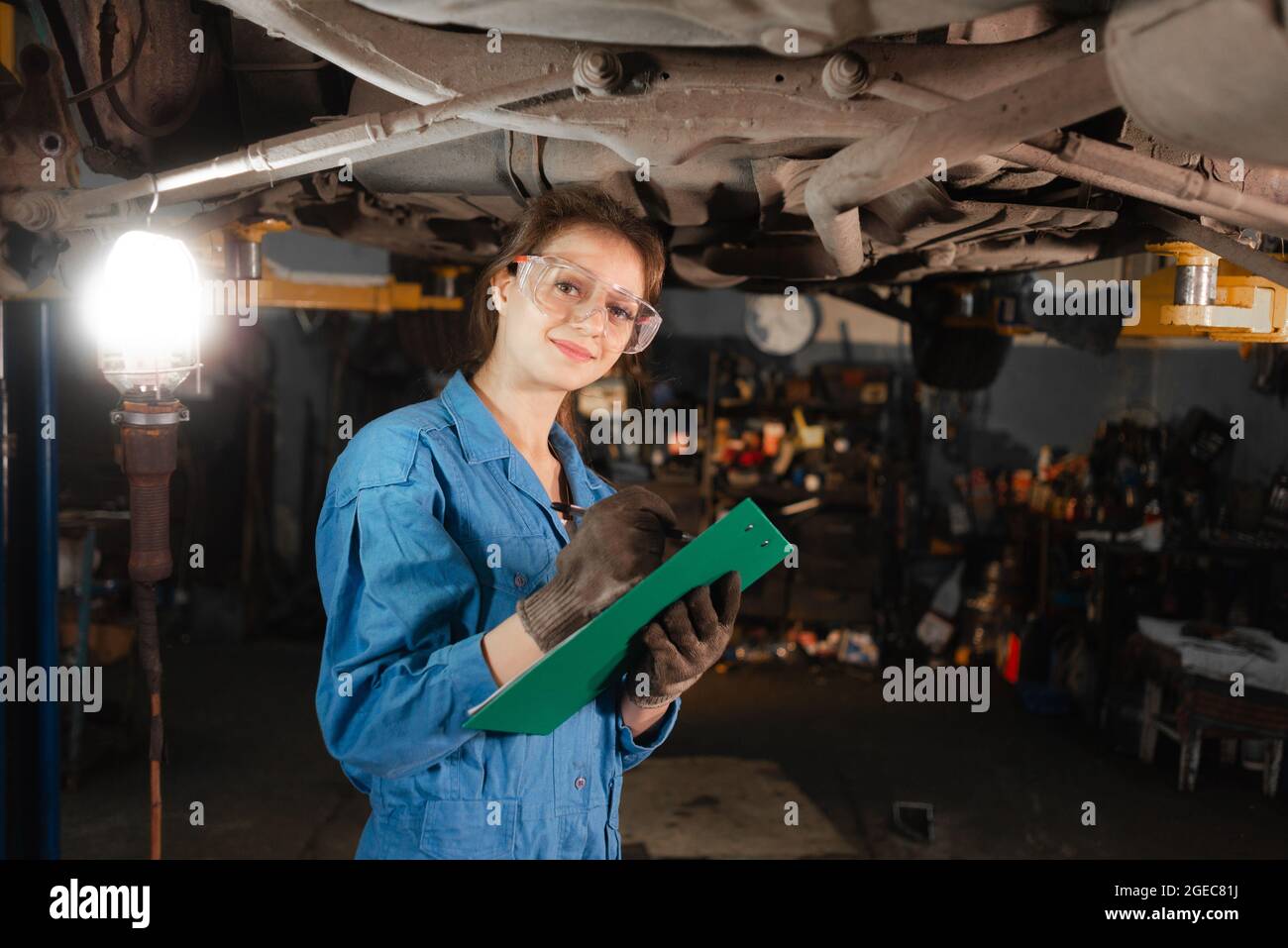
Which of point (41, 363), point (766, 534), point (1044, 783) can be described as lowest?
point (1044, 783)

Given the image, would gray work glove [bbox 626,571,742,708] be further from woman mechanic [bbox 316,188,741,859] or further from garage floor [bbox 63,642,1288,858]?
garage floor [bbox 63,642,1288,858]

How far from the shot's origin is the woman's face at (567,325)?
61.1 inches

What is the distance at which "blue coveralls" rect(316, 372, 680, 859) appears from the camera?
1.34 m

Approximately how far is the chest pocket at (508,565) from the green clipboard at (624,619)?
20 cm

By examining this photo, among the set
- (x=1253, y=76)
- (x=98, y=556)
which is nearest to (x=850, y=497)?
(x=98, y=556)

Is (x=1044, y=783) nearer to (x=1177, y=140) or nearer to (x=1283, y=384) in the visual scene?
(x=1283, y=384)

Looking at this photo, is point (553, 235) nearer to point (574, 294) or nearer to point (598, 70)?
point (574, 294)

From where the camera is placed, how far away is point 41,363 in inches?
114

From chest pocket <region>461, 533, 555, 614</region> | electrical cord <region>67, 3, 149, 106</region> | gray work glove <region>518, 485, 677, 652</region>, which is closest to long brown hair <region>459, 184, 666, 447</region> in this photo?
chest pocket <region>461, 533, 555, 614</region>

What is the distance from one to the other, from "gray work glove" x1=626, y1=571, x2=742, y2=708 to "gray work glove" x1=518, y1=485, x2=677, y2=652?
8 centimetres

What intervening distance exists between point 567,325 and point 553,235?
20cm

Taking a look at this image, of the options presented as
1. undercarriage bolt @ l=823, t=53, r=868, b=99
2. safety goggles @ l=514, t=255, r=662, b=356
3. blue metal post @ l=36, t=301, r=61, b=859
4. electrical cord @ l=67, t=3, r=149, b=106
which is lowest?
blue metal post @ l=36, t=301, r=61, b=859

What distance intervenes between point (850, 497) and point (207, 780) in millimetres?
4756

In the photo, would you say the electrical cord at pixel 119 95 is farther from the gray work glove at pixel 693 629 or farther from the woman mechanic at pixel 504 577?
the gray work glove at pixel 693 629
